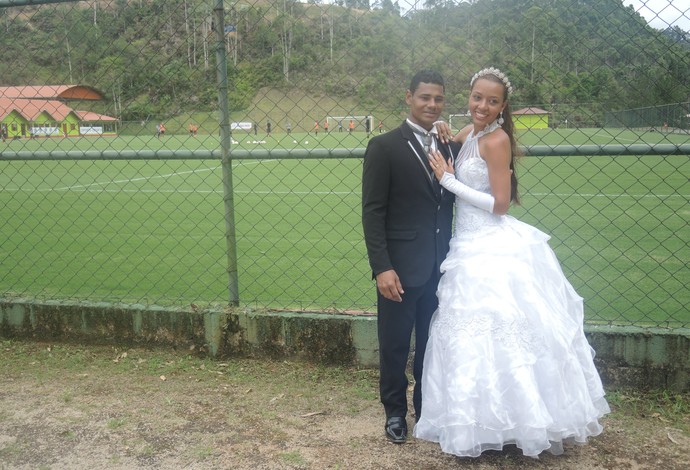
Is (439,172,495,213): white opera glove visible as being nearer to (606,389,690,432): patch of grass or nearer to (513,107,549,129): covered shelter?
(513,107,549,129): covered shelter

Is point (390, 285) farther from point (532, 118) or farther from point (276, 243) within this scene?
point (276, 243)

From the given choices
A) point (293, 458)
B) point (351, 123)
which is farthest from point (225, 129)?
point (293, 458)

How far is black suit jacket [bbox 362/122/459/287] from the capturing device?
10.9 ft

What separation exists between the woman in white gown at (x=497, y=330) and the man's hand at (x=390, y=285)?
24 cm

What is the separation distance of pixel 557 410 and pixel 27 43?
4.82 metres

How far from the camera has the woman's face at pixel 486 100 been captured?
332 centimetres

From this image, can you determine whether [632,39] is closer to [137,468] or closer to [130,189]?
[137,468]

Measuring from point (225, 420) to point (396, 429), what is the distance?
97cm

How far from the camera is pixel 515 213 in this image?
32.5 ft

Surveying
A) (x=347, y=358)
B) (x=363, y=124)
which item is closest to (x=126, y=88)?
(x=363, y=124)

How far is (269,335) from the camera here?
A: 4.52m

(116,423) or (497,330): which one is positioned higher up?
(497,330)

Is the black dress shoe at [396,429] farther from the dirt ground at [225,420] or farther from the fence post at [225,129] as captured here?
the fence post at [225,129]

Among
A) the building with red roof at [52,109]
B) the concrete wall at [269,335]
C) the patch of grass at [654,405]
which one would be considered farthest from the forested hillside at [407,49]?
the patch of grass at [654,405]
